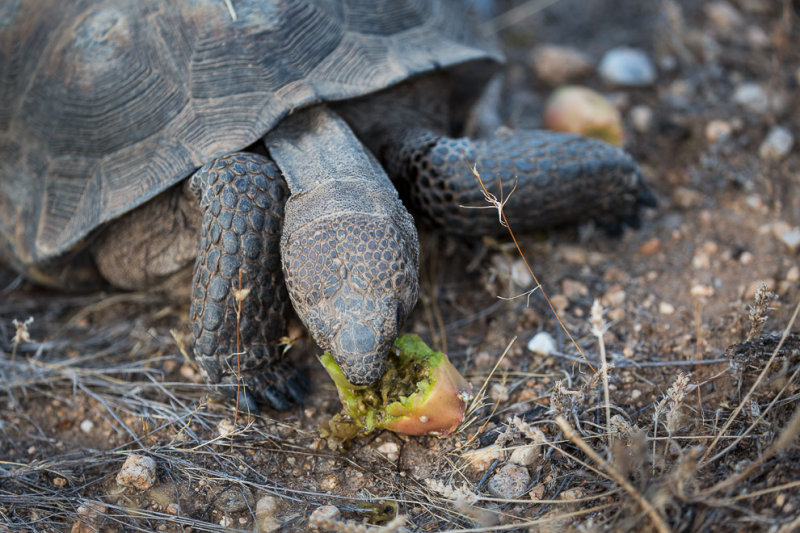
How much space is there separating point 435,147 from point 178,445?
1.65m

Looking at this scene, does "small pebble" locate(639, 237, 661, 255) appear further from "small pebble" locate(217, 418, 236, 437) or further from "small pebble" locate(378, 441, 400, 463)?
"small pebble" locate(217, 418, 236, 437)

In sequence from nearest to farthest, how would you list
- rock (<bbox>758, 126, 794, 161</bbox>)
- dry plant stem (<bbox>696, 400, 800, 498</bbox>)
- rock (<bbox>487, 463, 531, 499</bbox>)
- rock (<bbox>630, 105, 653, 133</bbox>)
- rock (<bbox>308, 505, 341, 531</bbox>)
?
dry plant stem (<bbox>696, 400, 800, 498</bbox>), rock (<bbox>308, 505, 341, 531</bbox>), rock (<bbox>487, 463, 531, 499</bbox>), rock (<bbox>758, 126, 794, 161</bbox>), rock (<bbox>630, 105, 653, 133</bbox>)

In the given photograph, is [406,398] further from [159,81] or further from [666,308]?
[159,81]

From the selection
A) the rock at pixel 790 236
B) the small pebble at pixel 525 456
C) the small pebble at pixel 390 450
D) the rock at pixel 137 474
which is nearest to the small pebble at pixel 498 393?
the small pebble at pixel 525 456

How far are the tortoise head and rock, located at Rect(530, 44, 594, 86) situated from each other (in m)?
2.61

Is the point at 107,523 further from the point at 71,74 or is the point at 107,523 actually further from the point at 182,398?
the point at 71,74

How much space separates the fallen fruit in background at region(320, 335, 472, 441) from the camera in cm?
238

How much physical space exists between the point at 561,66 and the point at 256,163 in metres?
2.60

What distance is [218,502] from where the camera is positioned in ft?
7.76

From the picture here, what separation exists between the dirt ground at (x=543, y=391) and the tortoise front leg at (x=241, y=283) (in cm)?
14

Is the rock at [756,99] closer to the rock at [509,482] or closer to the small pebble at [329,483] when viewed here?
the rock at [509,482]

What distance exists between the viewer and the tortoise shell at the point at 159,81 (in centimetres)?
289

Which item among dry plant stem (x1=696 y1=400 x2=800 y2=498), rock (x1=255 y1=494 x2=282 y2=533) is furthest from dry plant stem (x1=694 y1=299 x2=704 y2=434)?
rock (x1=255 y1=494 x2=282 y2=533)

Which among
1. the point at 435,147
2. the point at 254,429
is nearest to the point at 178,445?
the point at 254,429
